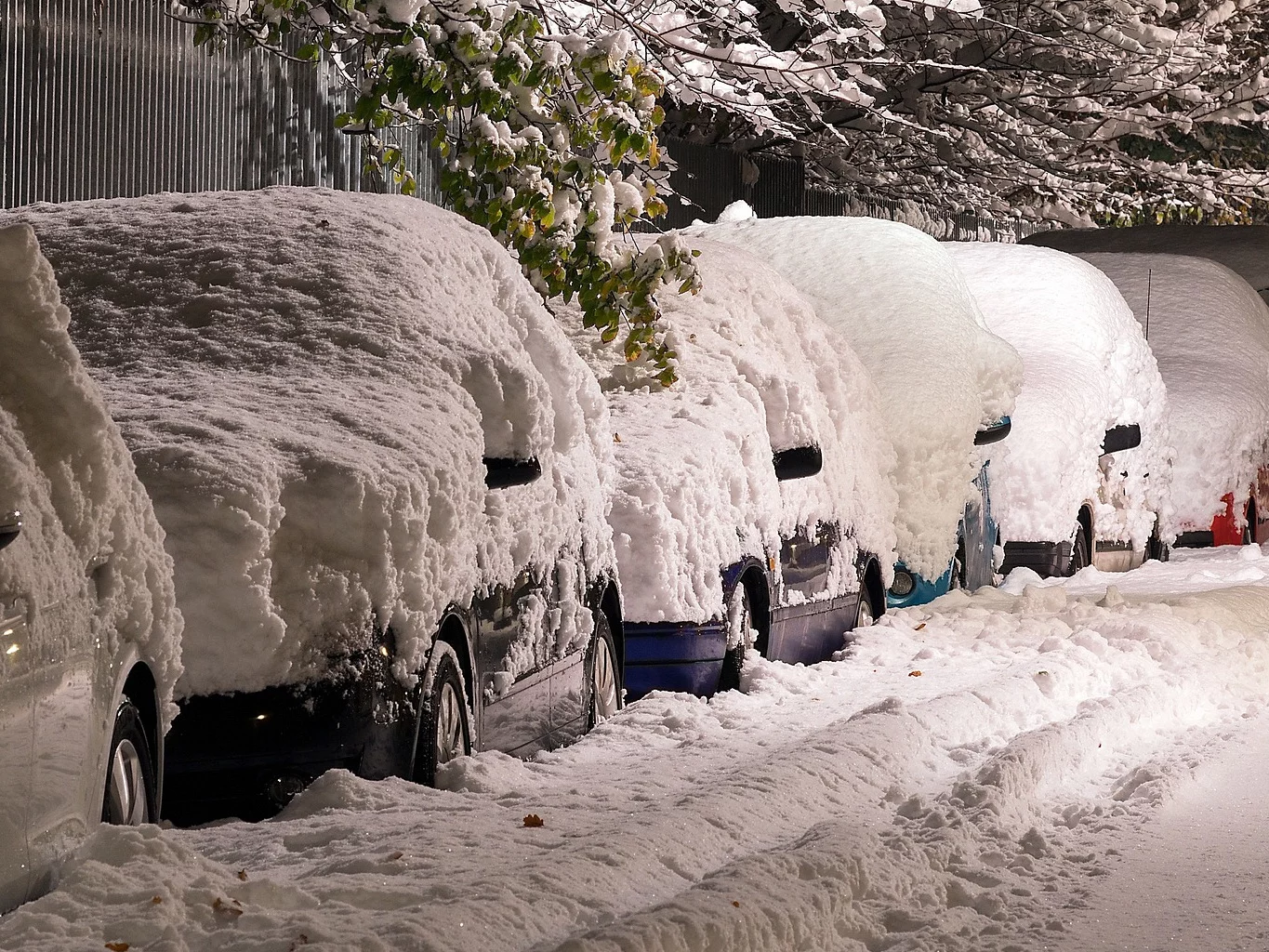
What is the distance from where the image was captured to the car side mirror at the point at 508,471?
554 centimetres

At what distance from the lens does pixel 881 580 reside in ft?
32.5

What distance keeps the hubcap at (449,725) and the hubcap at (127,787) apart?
1.15 metres

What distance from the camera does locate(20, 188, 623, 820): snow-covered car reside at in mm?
4500

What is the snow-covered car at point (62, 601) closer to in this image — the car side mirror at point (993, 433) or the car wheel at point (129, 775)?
the car wheel at point (129, 775)

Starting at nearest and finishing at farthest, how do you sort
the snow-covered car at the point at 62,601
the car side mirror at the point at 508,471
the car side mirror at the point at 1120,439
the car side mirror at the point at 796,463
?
the snow-covered car at the point at 62,601 < the car side mirror at the point at 508,471 < the car side mirror at the point at 796,463 < the car side mirror at the point at 1120,439

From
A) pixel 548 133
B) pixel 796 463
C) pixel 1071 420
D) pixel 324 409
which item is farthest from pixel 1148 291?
pixel 324 409

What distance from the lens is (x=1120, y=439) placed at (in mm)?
12617

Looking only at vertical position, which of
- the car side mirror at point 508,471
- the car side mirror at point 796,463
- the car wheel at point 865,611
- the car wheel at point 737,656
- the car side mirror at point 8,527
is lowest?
the car wheel at point 865,611

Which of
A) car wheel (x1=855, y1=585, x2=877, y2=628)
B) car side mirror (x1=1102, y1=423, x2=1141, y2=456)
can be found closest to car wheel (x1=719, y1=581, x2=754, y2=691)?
car wheel (x1=855, y1=585, x2=877, y2=628)

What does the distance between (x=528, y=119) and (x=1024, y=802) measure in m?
4.58

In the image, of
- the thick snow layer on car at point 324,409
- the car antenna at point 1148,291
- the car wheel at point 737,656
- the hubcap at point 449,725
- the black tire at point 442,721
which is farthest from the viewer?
the car antenna at point 1148,291

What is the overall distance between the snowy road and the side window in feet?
2.03

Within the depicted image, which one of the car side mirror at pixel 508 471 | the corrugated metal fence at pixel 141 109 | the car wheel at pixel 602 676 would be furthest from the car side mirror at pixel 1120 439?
the car side mirror at pixel 508 471

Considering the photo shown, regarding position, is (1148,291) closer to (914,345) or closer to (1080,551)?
(1080,551)
